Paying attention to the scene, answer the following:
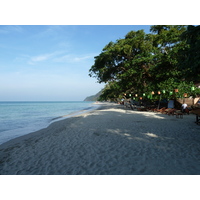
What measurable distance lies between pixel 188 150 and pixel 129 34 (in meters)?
23.9

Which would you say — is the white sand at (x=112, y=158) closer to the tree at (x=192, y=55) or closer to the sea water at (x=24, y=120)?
the tree at (x=192, y=55)

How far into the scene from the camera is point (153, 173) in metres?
3.55

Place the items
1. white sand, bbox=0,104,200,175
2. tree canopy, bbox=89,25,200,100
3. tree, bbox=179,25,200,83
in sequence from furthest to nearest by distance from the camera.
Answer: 1. tree canopy, bbox=89,25,200,100
2. tree, bbox=179,25,200,83
3. white sand, bbox=0,104,200,175

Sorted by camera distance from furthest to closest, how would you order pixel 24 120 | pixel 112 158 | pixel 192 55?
1. pixel 24 120
2. pixel 192 55
3. pixel 112 158

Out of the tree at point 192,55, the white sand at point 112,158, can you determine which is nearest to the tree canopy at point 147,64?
the tree at point 192,55

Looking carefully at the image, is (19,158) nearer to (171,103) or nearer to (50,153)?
(50,153)

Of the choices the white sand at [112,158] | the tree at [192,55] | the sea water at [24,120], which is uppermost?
the tree at [192,55]

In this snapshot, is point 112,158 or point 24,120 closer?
point 112,158

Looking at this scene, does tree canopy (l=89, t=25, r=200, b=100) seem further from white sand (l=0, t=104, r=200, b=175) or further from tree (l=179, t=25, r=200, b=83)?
white sand (l=0, t=104, r=200, b=175)

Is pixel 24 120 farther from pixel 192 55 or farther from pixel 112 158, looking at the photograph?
pixel 192 55

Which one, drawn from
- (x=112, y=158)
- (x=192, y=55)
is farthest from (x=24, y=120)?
(x=192, y=55)

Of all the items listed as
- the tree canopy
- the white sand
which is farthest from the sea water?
the tree canopy

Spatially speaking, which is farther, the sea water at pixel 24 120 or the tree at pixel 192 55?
the sea water at pixel 24 120

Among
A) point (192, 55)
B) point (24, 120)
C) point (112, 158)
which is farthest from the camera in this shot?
point (24, 120)
